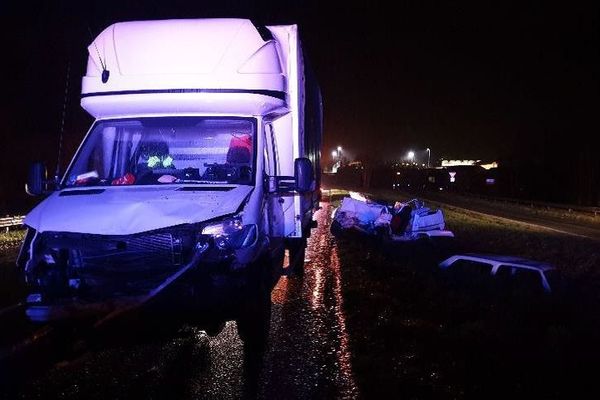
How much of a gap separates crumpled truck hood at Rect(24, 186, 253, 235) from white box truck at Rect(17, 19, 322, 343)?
12mm

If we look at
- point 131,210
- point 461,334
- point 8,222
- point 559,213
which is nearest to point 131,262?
point 131,210

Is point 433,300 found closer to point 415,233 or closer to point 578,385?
point 578,385

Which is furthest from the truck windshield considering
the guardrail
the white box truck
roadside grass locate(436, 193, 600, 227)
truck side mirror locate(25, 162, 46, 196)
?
roadside grass locate(436, 193, 600, 227)

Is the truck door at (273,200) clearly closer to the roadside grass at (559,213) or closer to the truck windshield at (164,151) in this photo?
the truck windshield at (164,151)

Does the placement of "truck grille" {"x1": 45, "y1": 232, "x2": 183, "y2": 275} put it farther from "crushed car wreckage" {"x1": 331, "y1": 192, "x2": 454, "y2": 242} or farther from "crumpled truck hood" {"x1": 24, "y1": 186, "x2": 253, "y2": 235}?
"crushed car wreckage" {"x1": 331, "y1": 192, "x2": 454, "y2": 242}

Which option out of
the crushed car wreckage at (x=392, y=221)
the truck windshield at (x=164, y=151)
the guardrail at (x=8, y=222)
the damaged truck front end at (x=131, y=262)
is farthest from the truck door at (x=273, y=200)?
the guardrail at (x=8, y=222)

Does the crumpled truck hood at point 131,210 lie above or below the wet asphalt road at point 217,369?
above

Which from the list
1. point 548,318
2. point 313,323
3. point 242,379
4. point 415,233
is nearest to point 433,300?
point 548,318

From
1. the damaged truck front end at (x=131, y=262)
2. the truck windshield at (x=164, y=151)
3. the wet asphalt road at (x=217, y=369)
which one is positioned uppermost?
the truck windshield at (x=164, y=151)

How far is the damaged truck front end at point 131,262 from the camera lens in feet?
16.5

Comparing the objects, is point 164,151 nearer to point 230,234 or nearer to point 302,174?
point 302,174

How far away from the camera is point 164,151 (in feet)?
21.8

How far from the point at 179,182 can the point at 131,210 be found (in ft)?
3.18

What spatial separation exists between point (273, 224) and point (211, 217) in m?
1.61
